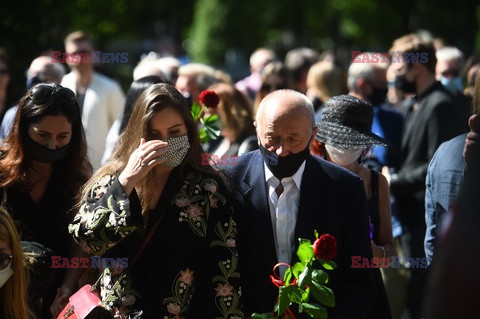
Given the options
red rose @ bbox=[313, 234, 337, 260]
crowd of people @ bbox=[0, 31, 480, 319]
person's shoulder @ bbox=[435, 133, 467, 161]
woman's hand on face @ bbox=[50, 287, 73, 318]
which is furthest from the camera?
person's shoulder @ bbox=[435, 133, 467, 161]

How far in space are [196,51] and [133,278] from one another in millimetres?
32924

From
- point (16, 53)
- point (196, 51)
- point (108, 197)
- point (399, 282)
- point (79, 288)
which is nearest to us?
point (108, 197)

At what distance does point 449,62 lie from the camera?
971 centimetres

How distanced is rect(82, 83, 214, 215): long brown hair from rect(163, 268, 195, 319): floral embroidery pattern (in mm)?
412

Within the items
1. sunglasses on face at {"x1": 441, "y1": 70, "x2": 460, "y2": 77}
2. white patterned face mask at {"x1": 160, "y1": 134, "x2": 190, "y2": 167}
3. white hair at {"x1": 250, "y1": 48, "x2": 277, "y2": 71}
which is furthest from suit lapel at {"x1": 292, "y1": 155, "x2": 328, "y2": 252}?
white hair at {"x1": 250, "y1": 48, "x2": 277, "y2": 71}

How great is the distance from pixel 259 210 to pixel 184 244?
0.43 meters

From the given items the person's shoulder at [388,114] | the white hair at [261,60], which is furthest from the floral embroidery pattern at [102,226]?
the white hair at [261,60]

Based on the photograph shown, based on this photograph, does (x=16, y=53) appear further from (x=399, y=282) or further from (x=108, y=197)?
(x=108, y=197)

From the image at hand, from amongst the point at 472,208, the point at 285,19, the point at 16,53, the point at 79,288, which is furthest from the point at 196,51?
the point at 472,208

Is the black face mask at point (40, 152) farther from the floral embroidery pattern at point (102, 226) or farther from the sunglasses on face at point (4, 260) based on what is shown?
the sunglasses on face at point (4, 260)

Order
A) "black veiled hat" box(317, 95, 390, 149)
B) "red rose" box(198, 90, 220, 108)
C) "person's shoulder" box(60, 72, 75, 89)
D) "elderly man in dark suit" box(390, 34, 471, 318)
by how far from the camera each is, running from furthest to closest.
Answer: "person's shoulder" box(60, 72, 75, 89) → "elderly man in dark suit" box(390, 34, 471, 318) → "red rose" box(198, 90, 220, 108) → "black veiled hat" box(317, 95, 390, 149)

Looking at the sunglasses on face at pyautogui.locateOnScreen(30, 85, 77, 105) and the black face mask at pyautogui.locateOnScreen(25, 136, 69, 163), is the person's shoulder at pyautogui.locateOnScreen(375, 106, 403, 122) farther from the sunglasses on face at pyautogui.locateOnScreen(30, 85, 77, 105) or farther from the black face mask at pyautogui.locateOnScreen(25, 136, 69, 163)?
the black face mask at pyautogui.locateOnScreen(25, 136, 69, 163)

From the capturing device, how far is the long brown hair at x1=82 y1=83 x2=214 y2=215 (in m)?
4.63

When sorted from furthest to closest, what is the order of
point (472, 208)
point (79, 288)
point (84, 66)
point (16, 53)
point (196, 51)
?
point (196, 51)
point (16, 53)
point (84, 66)
point (79, 288)
point (472, 208)
